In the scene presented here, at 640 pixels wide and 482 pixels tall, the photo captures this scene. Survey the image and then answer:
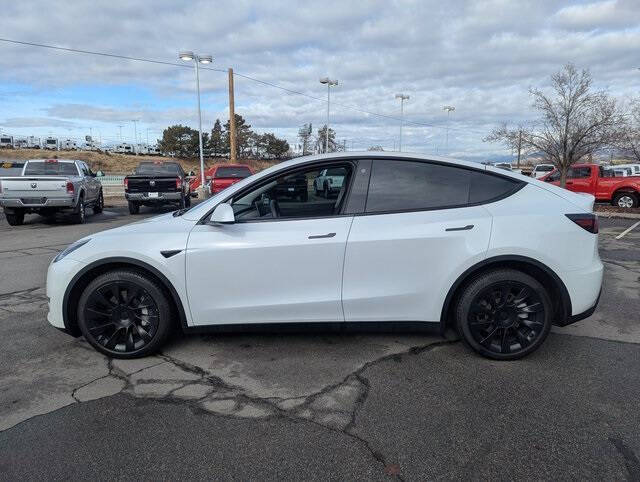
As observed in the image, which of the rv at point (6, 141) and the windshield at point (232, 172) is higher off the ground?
the rv at point (6, 141)

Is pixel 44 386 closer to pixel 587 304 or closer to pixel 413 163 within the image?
→ pixel 413 163

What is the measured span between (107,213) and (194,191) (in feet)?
30.7

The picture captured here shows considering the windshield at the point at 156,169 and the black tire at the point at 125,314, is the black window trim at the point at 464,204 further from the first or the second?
the windshield at the point at 156,169

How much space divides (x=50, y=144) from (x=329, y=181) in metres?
78.6

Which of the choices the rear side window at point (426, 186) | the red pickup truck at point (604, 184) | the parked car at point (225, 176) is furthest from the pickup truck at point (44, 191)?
the red pickup truck at point (604, 184)

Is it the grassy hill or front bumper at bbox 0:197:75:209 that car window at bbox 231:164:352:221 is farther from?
the grassy hill

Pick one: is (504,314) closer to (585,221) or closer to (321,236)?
(585,221)

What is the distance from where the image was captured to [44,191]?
12844 mm

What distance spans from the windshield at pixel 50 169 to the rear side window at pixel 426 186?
1297cm

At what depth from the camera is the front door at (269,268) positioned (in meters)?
3.68

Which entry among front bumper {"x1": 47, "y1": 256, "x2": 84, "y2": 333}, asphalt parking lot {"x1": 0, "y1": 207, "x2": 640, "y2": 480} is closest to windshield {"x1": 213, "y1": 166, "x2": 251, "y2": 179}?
asphalt parking lot {"x1": 0, "y1": 207, "x2": 640, "y2": 480}

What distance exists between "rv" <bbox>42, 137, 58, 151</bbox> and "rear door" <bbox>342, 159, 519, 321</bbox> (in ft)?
253

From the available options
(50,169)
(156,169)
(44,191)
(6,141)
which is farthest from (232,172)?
(6,141)

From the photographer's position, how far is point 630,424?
115 inches
